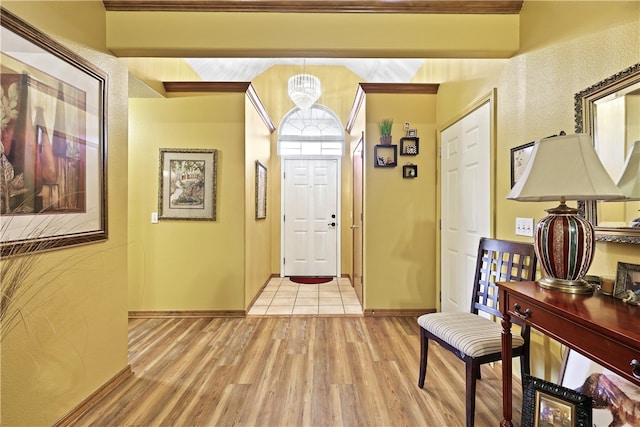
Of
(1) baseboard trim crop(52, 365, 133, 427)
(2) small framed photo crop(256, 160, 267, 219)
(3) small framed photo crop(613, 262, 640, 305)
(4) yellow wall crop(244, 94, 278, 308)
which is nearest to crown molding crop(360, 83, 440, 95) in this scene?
(4) yellow wall crop(244, 94, 278, 308)

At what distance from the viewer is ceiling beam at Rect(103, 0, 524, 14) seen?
193 centimetres

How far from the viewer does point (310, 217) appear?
5.11 meters

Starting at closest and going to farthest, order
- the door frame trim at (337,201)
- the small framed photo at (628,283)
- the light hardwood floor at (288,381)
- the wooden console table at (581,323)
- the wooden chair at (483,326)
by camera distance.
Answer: the wooden console table at (581,323), the small framed photo at (628,283), the wooden chair at (483,326), the light hardwood floor at (288,381), the door frame trim at (337,201)

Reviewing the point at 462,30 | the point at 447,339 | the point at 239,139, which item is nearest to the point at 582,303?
the point at 447,339

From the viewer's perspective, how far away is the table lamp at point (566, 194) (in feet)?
3.87

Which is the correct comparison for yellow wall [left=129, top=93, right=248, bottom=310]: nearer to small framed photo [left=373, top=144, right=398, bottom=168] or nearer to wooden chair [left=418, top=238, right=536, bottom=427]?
small framed photo [left=373, top=144, right=398, bottom=168]

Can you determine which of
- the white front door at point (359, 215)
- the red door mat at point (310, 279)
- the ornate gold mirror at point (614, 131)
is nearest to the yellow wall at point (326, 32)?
the ornate gold mirror at point (614, 131)

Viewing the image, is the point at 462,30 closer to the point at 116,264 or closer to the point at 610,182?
the point at 610,182

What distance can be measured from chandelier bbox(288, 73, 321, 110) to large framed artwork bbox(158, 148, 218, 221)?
57.4 inches

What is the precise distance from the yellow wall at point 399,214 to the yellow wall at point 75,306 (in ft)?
7.42

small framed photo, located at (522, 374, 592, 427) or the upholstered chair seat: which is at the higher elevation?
the upholstered chair seat

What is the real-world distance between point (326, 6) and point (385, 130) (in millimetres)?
1506

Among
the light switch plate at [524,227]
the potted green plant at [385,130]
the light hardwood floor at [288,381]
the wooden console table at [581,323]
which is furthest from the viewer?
the potted green plant at [385,130]

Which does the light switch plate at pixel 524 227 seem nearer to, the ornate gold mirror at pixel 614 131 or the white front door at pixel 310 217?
the ornate gold mirror at pixel 614 131
